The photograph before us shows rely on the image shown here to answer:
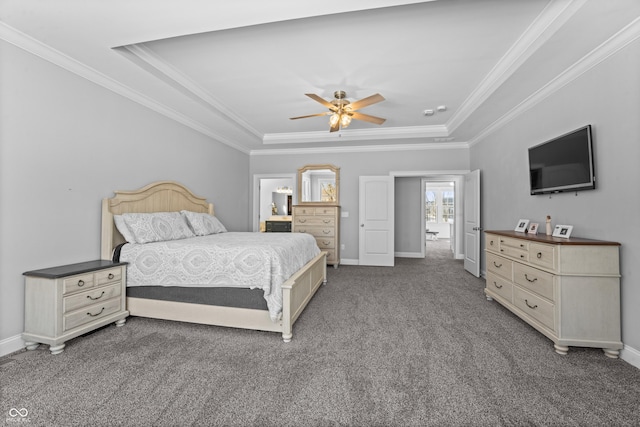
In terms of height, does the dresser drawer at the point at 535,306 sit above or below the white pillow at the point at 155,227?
below

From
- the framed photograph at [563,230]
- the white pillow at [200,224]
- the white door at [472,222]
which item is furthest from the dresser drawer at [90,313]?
the white door at [472,222]

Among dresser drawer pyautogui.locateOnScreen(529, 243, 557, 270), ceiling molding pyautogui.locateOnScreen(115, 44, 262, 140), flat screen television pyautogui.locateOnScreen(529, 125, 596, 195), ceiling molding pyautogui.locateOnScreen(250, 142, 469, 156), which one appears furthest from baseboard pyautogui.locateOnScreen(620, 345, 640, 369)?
ceiling molding pyautogui.locateOnScreen(115, 44, 262, 140)

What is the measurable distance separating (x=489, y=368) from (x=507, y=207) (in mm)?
2736

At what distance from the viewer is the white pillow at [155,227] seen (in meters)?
2.91

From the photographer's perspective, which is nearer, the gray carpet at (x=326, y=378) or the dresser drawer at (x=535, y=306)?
the gray carpet at (x=326, y=378)

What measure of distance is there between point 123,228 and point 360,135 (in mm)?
3927

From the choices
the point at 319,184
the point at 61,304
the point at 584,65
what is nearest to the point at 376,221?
the point at 319,184

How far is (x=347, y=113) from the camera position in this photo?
3375mm

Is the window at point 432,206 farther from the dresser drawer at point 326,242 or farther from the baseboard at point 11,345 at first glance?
the baseboard at point 11,345

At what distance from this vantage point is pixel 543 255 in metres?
2.38

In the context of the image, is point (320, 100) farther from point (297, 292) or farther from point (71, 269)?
point (71, 269)

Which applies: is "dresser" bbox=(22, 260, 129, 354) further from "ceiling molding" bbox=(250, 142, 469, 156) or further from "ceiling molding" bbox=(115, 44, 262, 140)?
"ceiling molding" bbox=(250, 142, 469, 156)

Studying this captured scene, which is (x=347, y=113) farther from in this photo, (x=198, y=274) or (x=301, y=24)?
(x=198, y=274)

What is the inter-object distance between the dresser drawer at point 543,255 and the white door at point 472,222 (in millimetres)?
2189
